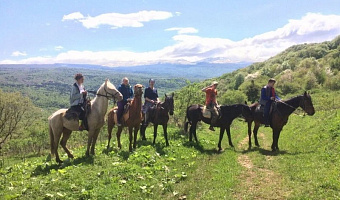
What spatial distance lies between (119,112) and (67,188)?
6.70m

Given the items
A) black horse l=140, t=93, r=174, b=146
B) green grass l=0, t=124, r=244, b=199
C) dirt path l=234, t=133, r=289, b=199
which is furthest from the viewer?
black horse l=140, t=93, r=174, b=146

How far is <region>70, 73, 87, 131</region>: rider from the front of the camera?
12.3 m

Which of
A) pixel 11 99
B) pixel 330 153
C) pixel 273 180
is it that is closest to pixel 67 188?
pixel 273 180

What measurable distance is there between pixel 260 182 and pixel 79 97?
9073 mm

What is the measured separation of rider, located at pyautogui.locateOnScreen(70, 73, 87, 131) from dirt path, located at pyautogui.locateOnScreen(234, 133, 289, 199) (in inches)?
323

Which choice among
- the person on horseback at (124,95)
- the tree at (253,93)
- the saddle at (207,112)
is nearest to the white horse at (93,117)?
the person on horseback at (124,95)

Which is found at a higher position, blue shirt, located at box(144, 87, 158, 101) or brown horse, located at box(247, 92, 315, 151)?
blue shirt, located at box(144, 87, 158, 101)

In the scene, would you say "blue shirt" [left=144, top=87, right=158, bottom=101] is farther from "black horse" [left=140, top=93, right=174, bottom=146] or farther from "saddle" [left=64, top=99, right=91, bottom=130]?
"saddle" [left=64, top=99, right=91, bottom=130]

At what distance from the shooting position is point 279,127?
1577cm

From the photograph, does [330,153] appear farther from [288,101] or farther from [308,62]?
[308,62]

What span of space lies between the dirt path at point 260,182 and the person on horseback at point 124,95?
286 inches

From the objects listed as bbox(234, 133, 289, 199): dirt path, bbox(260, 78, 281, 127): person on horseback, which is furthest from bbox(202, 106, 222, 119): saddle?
bbox(234, 133, 289, 199): dirt path

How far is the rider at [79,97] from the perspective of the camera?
1227 cm

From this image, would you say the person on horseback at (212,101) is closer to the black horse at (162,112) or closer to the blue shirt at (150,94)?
the black horse at (162,112)
